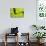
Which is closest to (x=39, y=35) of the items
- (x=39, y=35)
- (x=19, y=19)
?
(x=39, y=35)

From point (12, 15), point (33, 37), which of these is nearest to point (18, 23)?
point (12, 15)

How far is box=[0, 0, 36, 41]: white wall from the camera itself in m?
6.51

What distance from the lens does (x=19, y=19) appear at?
6566 millimetres

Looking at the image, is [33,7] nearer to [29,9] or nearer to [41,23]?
[29,9]

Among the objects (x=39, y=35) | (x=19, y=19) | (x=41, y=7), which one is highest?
(x=41, y=7)

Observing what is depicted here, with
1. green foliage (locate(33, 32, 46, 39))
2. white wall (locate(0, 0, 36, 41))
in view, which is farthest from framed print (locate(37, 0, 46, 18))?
green foliage (locate(33, 32, 46, 39))

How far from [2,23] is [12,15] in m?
0.51

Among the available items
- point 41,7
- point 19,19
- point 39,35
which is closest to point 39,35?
point 39,35

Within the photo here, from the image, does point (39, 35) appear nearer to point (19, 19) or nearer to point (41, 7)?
point (19, 19)

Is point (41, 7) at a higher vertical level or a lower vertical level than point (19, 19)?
higher

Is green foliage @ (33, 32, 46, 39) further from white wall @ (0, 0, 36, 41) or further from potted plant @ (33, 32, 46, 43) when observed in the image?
white wall @ (0, 0, 36, 41)

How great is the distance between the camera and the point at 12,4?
6.51 m

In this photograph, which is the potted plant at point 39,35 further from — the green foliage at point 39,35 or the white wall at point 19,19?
the white wall at point 19,19

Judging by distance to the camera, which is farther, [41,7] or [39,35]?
[41,7]
